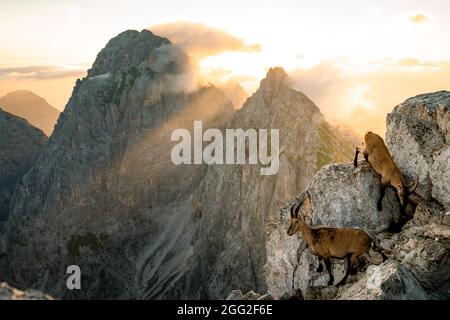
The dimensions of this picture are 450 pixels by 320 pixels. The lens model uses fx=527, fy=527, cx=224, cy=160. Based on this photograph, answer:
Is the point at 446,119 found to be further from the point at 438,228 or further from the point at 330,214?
the point at 330,214

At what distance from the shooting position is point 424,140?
28906 mm

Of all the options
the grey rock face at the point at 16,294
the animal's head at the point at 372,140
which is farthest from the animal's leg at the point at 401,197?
the grey rock face at the point at 16,294

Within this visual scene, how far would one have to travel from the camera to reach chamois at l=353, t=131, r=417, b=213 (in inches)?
1092

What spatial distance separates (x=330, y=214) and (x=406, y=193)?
4.57m

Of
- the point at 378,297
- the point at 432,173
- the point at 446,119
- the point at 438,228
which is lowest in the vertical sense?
the point at 378,297

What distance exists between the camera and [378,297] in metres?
19.6

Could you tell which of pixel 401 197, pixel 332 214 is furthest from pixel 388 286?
pixel 332 214

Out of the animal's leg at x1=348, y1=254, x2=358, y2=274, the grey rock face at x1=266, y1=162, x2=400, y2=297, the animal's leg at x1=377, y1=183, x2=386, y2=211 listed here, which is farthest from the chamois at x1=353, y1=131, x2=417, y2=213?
the animal's leg at x1=348, y1=254, x2=358, y2=274

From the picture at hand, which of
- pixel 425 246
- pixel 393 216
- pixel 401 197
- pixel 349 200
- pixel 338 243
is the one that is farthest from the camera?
pixel 349 200

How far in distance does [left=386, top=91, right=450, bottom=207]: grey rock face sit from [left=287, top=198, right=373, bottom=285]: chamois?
518 cm

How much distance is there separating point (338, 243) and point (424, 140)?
8.29 meters

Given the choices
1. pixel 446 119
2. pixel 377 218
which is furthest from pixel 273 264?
pixel 446 119

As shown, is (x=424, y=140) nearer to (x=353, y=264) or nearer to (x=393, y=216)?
(x=393, y=216)

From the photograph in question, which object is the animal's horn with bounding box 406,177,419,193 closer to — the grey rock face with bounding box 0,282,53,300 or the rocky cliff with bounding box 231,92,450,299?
the rocky cliff with bounding box 231,92,450,299
